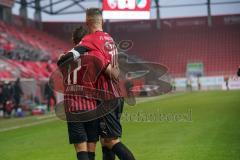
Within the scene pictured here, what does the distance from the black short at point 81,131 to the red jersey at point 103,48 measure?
17.2 inches

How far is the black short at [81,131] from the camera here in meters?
5.81

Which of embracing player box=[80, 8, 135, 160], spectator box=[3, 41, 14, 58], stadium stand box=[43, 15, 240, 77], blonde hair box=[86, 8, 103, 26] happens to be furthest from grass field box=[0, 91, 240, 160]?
stadium stand box=[43, 15, 240, 77]

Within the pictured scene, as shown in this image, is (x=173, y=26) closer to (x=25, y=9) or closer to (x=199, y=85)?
(x=199, y=85)

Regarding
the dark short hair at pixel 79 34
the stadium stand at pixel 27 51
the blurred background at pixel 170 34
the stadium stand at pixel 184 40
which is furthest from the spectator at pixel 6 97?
the stadium stand at pixel 184 40

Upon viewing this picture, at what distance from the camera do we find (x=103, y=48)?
5.76 meters

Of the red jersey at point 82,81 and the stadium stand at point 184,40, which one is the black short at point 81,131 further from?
the stadium stand at point 184,40

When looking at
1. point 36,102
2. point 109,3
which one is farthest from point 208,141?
point 36,102

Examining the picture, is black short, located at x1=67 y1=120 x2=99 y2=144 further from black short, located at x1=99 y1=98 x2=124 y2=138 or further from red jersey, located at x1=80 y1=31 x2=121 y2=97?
red jersey, located at x1=80 y1=31 x2=121 y2=97

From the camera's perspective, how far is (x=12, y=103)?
25375mm

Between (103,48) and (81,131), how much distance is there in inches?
37.0

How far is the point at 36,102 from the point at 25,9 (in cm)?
2270

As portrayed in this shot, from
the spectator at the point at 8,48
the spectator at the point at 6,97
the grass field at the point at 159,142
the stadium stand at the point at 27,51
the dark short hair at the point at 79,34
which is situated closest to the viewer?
the dark short hair at the point at 79,34

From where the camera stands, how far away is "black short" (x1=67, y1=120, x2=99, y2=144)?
19.1 feet

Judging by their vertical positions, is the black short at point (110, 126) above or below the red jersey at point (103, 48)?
below
